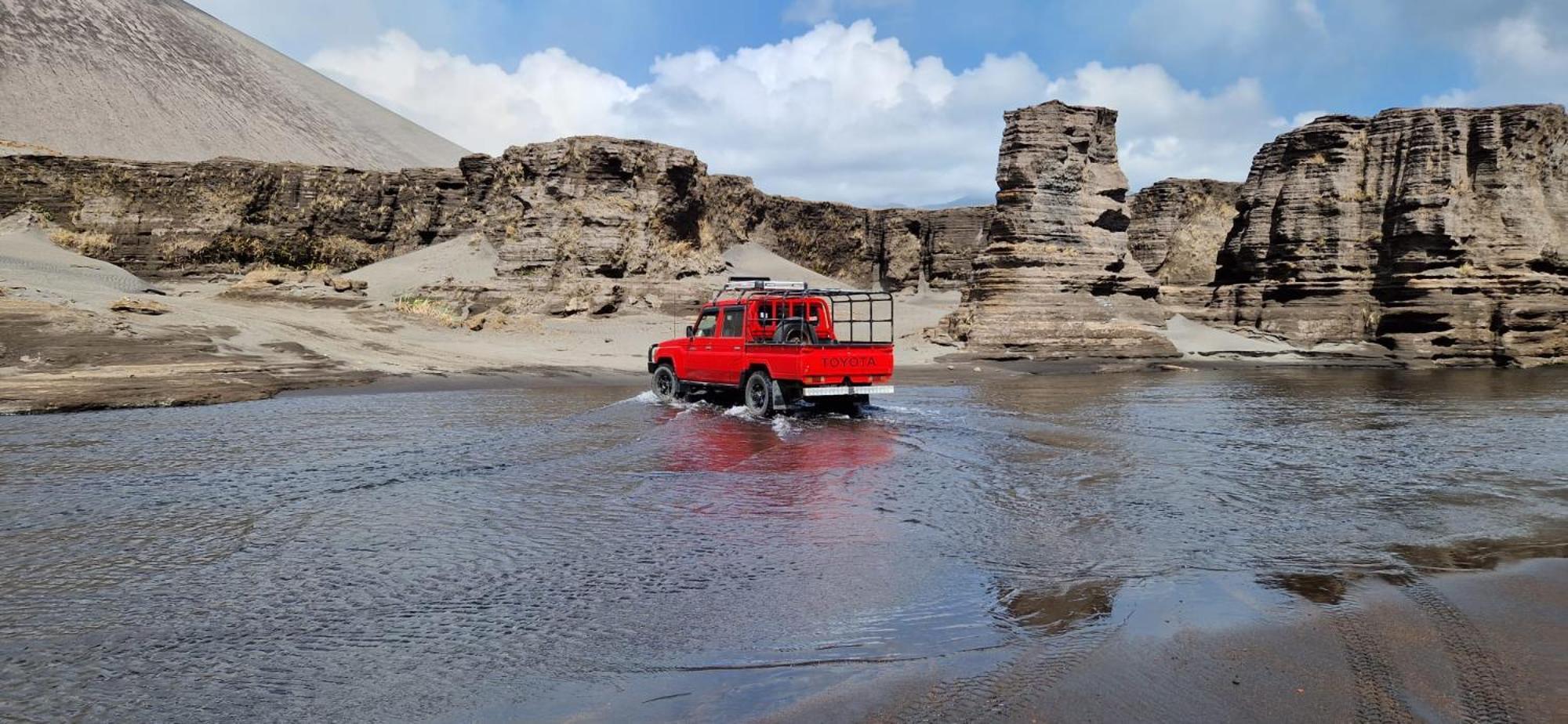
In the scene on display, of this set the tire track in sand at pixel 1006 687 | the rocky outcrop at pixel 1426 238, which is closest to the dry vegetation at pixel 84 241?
the tire track in sand at pixel 1006 687

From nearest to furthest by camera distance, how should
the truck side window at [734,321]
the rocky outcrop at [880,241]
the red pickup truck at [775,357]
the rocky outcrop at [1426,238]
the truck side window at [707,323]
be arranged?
the red pickup truck at [775,357]
the truck side window at [734,321]
the truck side window at [707,323]
the rocky outcrop at [1426,238]
the rocky outcrop at [880,241]

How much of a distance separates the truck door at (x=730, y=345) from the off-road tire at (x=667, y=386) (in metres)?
1.21

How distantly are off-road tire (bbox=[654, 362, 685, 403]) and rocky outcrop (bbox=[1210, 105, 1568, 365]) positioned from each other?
88.1 ft

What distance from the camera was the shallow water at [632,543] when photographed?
12.9 ft

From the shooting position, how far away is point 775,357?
45.1 feet

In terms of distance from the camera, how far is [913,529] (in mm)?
6723

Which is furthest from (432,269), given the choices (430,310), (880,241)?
(880,241)

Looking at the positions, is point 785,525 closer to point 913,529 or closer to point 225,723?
point 913,529

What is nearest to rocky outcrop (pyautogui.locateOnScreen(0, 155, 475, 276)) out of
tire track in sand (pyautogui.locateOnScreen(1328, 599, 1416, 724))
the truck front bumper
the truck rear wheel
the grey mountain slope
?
the truck rear wheel

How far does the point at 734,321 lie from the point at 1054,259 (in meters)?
17.4

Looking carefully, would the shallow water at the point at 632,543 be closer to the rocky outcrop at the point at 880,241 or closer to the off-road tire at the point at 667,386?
the off-road tire at the point at 667,386

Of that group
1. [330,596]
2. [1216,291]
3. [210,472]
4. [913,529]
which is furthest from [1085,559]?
[1216,291]

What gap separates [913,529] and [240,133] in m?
99.7

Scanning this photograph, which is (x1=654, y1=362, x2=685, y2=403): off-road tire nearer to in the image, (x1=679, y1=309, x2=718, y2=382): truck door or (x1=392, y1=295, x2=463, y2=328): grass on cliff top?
(x1=679, y1=309, x2=718, y2=382): truck door
